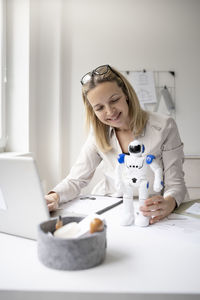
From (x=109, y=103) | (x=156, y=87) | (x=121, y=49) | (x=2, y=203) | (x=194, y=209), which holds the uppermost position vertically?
(x=121, y=49)

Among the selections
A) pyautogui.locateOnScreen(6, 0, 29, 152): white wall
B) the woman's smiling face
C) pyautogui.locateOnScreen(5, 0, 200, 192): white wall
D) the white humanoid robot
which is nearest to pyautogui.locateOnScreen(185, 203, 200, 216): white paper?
the white humanoid robot

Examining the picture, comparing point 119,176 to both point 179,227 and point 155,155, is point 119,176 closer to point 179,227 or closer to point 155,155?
point 179,227

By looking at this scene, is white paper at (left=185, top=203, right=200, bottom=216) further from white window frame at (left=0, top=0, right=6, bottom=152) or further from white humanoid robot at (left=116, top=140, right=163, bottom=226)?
white window frame at (left=0, top=0, right=6, bottom=152)

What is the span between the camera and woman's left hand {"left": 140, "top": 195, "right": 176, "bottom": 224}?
3.12 ft

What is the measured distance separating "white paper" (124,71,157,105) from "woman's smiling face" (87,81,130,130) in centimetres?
160

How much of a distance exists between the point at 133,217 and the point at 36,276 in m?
0.45

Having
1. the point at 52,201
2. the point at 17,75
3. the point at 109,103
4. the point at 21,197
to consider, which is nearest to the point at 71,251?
the point at 21,197

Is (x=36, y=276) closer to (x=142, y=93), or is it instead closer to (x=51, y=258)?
(x=51, y=258)

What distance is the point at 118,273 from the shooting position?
0.63m

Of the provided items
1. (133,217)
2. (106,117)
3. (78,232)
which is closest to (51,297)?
(78,232)

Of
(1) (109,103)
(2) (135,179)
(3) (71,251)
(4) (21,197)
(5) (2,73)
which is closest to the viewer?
(3) (71,251)

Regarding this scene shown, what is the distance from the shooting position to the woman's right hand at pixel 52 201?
110cm

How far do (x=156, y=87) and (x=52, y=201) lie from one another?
82.8 inches

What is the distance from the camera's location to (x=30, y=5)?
251 centimetres
